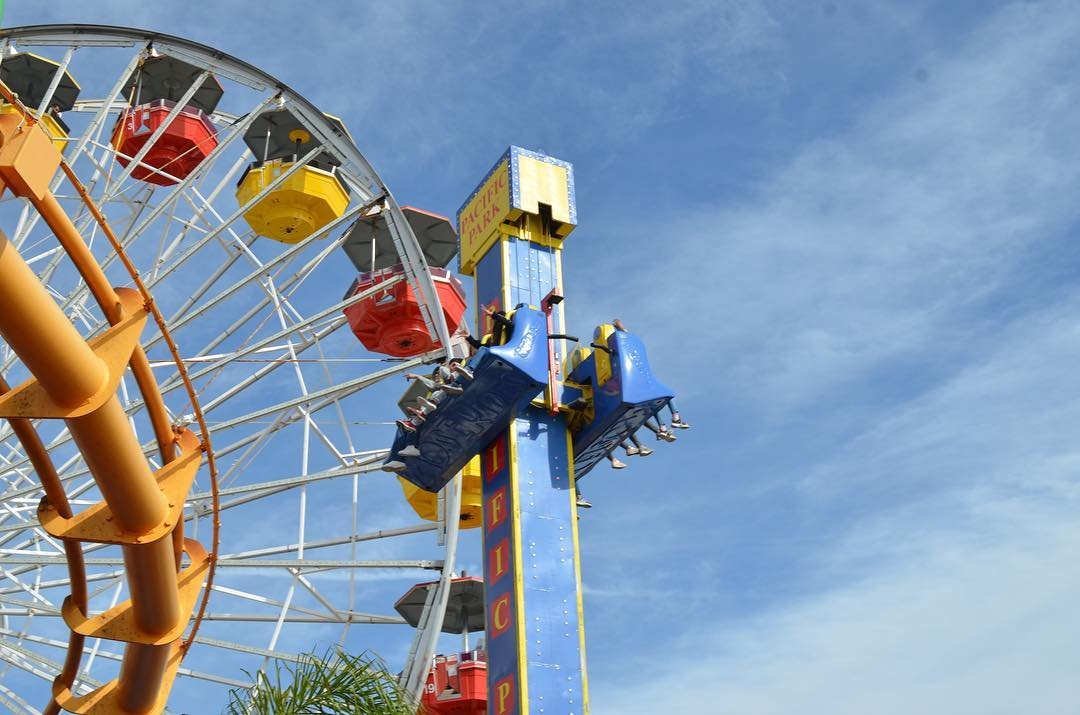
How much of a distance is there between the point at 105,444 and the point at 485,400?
596 cm

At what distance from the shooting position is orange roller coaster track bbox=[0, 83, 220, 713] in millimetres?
6898

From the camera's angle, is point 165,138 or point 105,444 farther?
point 165,138

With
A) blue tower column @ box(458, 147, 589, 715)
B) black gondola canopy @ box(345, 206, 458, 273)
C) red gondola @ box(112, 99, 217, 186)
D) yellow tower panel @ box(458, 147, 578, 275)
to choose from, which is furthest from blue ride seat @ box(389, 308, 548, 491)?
red gondola @ box(112, 99, 217, 186)

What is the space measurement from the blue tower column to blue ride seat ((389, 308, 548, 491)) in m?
0.27

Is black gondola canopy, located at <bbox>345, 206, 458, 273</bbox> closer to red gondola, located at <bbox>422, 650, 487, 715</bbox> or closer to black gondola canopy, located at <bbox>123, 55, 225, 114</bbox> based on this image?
black gondola canopy, located at <bbox>123, 55, 225, 114</bbox>

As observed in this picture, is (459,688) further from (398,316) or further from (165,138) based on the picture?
(165,138)

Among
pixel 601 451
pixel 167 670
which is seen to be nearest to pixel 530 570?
pixel 601 451

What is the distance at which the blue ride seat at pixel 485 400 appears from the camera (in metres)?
13.6

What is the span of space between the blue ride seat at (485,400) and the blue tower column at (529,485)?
27 cm

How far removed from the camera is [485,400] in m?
13.8

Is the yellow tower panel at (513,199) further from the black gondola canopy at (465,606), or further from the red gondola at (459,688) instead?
the red gondola at (459,688)

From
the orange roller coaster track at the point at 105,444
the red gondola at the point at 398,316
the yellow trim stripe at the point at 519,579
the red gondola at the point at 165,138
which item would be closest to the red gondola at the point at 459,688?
the red gondola at the point at 398,316

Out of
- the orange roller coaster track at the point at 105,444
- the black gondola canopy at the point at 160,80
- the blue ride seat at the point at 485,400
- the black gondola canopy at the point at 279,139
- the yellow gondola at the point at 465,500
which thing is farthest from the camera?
the yellow gondola at the point at 465,500

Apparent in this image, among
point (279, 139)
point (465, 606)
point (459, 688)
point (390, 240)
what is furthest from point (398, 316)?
point (459, 688)
